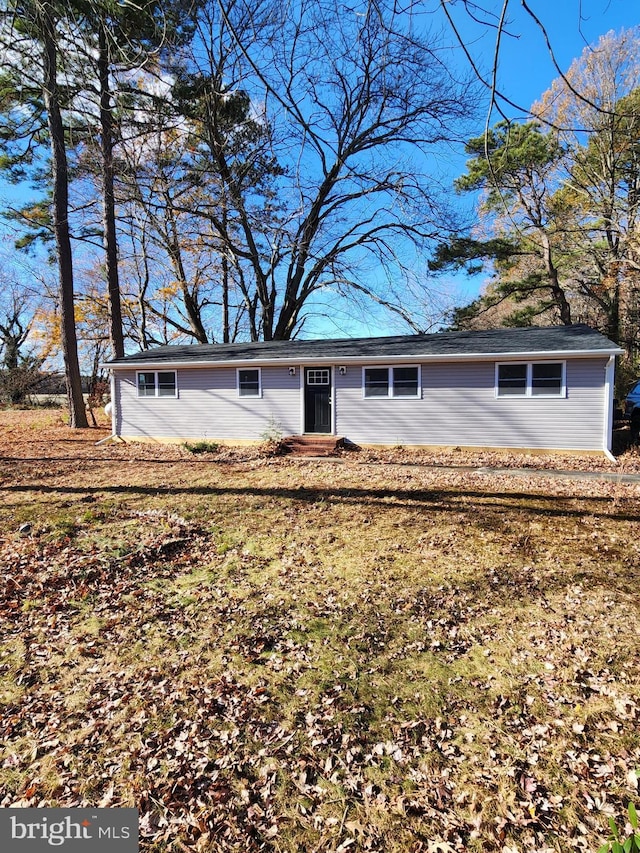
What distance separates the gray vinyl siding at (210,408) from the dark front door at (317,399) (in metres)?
0.27

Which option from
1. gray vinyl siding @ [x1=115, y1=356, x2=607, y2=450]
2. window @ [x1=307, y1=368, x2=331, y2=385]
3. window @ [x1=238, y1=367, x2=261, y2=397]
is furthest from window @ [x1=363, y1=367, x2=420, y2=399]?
window @ [x1=238, y1=367, x2=261, y2=397]

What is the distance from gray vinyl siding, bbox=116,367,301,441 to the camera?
1280cm

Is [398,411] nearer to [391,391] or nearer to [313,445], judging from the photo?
[391,391]

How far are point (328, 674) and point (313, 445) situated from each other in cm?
888

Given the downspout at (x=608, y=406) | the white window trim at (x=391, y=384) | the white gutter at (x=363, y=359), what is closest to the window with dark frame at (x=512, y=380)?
the white gutter at (x=363, y=359)

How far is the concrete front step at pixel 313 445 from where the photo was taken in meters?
11.6

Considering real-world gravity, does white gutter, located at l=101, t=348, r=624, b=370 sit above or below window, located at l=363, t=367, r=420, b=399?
above

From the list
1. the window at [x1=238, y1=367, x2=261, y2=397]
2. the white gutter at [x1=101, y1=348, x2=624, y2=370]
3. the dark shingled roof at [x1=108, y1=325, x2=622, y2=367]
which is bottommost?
the window at [x1=238, y1=367, x2=261, y2=397]

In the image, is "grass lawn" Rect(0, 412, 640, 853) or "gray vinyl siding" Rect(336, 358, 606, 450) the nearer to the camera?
"grass lawn" Rect(0, 412, 640, 853)

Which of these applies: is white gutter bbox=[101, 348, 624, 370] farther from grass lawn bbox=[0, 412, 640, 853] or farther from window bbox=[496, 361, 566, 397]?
grass lawn bbox=[0, 412, 640, 853]

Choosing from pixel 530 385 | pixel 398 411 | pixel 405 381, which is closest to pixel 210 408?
pixel 398 411

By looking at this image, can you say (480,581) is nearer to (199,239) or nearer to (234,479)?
(234,479)

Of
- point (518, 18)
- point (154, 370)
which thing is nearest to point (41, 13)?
point (518, 18)

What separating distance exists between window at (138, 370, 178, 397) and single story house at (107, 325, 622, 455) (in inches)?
1.4
